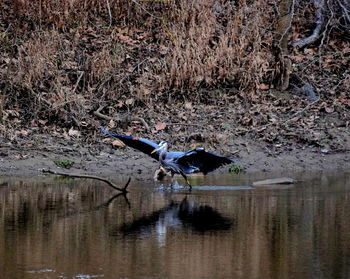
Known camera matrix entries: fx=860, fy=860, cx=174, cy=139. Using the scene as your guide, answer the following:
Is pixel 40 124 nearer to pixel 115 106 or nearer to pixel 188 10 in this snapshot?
pixel 115 106

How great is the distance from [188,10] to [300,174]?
521cm

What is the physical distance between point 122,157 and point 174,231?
204 inches

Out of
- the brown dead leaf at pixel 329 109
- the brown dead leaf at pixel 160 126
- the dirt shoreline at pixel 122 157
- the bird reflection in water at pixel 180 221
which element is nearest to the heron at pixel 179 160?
the dirt shoreline at pixel 122 157

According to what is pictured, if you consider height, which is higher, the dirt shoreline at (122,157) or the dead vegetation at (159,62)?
→ the dead vegetation at (159,62)

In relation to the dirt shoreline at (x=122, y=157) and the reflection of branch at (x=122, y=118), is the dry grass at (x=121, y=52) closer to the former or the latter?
the reflection of branch at (x=122, y=118)

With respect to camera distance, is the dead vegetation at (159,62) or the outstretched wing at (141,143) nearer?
the outstretched wing at (141,143)

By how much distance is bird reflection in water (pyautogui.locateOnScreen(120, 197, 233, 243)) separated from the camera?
8008 mm

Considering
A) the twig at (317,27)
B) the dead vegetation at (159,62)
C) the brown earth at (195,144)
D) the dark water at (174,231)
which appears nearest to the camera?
the dark water at (174,231)

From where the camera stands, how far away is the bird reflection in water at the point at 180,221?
8008 millimetres

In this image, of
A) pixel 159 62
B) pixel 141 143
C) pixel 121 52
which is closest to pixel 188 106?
pixel 159 62

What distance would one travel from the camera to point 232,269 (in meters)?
6.30

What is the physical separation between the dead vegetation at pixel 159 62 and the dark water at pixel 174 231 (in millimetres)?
3418

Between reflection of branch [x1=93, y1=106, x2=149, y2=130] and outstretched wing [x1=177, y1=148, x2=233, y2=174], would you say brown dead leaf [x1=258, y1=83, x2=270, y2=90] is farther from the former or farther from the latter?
outstretched wing [x1=177, y1=148, x2=233, y2=174]

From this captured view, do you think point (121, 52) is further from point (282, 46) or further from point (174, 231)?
point (174, 231)
